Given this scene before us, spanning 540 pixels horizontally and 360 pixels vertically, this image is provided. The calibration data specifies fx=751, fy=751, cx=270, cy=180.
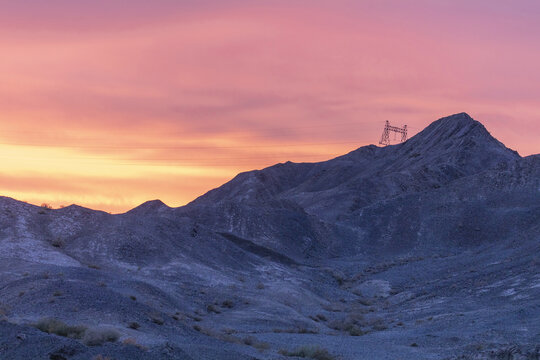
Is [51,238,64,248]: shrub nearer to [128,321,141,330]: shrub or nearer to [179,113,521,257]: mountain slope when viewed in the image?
[128,321,141,330]: shrub

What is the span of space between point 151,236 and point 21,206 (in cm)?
1023

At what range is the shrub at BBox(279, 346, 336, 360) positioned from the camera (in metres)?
25.1

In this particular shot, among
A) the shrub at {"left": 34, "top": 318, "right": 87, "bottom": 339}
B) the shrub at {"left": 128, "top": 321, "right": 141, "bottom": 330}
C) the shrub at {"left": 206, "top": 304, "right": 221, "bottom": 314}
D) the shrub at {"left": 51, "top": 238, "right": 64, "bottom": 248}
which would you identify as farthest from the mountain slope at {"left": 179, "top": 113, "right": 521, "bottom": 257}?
the shrub at {"left": 34, "top": 318, "right": 87, "bottom": 339}

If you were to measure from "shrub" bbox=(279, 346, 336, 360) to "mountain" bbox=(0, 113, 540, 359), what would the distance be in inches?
10.6

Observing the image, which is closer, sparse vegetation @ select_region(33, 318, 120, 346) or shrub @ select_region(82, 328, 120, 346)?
shrub @ select_region(82, 328, 120, 346)

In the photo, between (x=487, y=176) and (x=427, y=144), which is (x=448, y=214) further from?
(x=427, y=144)

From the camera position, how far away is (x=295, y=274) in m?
63.8

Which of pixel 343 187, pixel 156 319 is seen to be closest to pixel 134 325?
pixel 156 319

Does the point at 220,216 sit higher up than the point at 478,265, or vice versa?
the point at 220,216

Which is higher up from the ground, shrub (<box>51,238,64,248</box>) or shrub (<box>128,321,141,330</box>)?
shrub (<box>51,238,64,248</box>)

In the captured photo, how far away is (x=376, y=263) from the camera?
79.4 m

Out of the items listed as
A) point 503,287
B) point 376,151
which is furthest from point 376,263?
point 376,151

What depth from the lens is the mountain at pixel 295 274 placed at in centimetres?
2659

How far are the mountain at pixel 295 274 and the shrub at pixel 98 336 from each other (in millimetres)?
88
